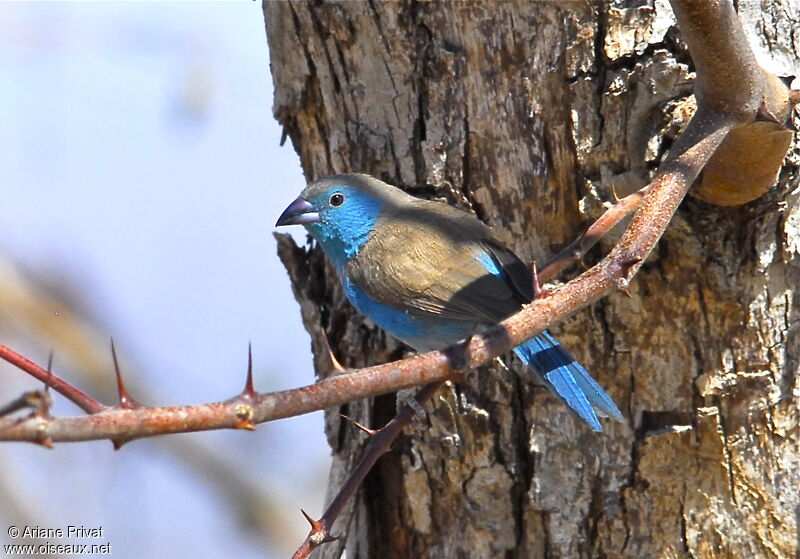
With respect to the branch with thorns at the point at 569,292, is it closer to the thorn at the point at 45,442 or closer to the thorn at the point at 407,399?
the thorn at the point at 45,442

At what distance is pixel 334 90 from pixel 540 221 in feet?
2.98

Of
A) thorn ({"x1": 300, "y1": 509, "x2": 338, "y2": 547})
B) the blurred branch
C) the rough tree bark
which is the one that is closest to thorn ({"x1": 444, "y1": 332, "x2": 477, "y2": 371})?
the blurred branch

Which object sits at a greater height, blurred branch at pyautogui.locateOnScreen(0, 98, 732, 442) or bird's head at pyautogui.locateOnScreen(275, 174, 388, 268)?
bird's head at pyautogui.locateOnScreen(275, 174, 388, 268)

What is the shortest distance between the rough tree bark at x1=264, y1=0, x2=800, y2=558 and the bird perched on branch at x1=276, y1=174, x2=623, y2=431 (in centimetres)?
11

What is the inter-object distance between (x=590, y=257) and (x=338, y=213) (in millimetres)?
1150

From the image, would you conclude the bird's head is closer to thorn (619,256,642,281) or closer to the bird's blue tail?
the bird's blue tail

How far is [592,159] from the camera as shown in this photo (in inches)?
123

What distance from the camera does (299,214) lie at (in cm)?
404

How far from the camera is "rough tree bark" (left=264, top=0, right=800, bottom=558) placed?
3.06 meters

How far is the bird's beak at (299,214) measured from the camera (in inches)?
156

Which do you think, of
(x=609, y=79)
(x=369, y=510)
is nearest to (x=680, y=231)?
(x=609, y=79)

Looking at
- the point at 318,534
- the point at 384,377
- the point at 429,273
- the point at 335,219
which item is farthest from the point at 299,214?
the point at 384,377

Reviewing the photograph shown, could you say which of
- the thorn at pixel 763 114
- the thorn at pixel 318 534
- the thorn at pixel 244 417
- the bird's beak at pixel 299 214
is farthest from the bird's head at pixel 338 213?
the thorn at pixel 244 417

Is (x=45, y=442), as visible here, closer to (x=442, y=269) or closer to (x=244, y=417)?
(x=244, y=417)
